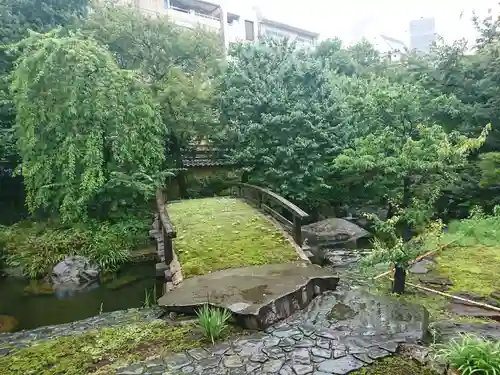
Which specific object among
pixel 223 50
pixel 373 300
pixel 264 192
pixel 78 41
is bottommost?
pixel 373 300

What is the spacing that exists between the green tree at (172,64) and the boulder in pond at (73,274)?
14.3ft

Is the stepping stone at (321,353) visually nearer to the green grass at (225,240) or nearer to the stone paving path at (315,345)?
the stone paving path at (315,345)

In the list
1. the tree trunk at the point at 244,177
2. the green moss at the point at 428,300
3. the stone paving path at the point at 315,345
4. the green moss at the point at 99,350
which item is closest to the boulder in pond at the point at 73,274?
the green moss at the point at 99,350

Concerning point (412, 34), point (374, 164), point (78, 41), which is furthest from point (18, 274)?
point (412, 34)

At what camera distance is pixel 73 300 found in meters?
8.12

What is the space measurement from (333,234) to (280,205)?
243cm

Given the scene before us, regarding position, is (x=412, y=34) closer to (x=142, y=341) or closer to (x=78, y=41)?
(x=78, y=41)

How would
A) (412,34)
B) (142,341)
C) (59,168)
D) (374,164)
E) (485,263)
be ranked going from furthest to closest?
(412,34) < (59,168) < (374,164) < (485,263) < (142,341)

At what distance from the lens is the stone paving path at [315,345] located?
12.1 feet

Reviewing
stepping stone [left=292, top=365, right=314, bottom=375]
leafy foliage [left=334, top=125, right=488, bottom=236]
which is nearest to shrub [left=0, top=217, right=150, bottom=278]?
leafy foliage [left=334, top=125, right=488, bottom=236]

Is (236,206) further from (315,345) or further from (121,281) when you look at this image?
(315,345)

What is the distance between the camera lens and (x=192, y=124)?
11.8 m

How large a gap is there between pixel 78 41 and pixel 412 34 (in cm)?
4353

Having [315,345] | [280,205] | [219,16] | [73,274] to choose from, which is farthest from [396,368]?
[219,16]
